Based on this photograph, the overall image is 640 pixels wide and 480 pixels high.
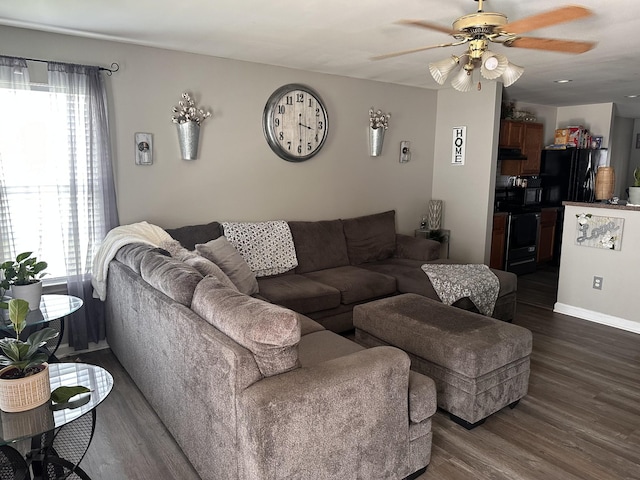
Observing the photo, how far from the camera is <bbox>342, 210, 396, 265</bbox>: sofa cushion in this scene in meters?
4.86

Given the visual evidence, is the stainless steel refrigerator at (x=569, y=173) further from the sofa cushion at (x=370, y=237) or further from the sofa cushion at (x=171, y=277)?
the sofa cushion at (x=171, y=277)

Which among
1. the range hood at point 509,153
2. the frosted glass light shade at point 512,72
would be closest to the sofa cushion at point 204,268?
the frosted glass light shade at point 512,72

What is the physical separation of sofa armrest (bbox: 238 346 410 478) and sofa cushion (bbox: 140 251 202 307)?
2.31 feet

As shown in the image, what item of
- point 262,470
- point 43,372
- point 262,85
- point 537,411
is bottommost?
point 537,411

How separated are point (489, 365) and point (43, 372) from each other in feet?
7.24

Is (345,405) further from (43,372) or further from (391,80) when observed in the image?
(391,80)

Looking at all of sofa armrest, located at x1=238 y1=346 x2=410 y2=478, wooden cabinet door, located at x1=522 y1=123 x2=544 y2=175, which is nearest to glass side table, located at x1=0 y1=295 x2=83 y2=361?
sofa armrest, located at x1=238 y1=346 x2=410 y2=478

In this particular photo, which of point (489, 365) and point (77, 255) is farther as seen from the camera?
point (77, 255)

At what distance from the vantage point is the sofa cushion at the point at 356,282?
4.02m

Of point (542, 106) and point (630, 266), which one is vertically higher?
point (542, 106)

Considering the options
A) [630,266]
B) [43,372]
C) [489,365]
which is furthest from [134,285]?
[630,266]

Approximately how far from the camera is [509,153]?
5.85 meters

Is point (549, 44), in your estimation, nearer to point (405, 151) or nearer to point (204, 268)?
point (204, 268)

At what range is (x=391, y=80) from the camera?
5152 mm
